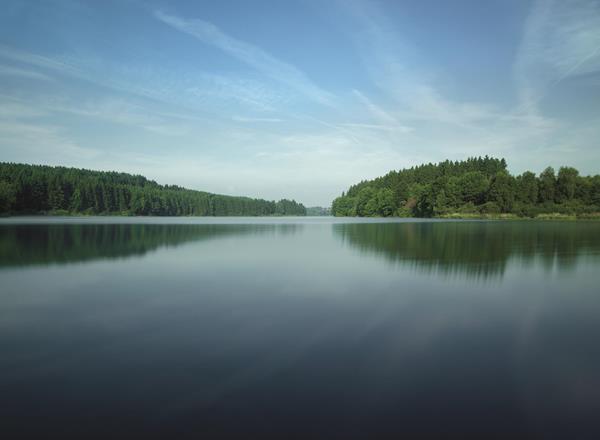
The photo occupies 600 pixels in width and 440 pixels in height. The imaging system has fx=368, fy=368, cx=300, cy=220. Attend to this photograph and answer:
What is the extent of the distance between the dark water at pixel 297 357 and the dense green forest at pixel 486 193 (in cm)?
10288

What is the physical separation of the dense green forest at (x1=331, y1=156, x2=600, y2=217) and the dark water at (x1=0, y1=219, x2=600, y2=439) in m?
103

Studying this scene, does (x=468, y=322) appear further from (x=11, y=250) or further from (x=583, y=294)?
(x=11, y=250)

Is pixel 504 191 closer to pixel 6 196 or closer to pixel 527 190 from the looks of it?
pixel 527 190

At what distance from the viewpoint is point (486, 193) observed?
359 ft

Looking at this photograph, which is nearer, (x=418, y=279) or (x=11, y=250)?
(x=418, y=279)

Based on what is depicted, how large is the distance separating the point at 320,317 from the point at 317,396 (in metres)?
4.20

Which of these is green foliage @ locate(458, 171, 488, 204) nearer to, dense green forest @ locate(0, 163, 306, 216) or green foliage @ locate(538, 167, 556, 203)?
green foliage @ locate(538, 167, 556, 203)

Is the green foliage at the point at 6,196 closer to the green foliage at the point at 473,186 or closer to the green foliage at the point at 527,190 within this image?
the green foliage at the point at 473,186

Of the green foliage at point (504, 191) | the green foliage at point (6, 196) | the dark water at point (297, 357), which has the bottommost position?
the dark water at point (297, 357)

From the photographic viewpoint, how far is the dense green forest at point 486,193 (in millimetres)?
100312

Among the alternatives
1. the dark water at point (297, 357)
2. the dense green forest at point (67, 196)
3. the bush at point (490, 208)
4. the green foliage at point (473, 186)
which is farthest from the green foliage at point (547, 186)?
the dense green forest at point (67, 196)

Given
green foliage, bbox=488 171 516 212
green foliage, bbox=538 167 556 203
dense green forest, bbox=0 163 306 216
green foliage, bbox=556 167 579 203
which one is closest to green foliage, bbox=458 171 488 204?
green foliage, bbox=488 171 516 212

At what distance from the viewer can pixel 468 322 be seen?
29.3 ft

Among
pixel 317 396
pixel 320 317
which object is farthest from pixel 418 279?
pixel 317 396
